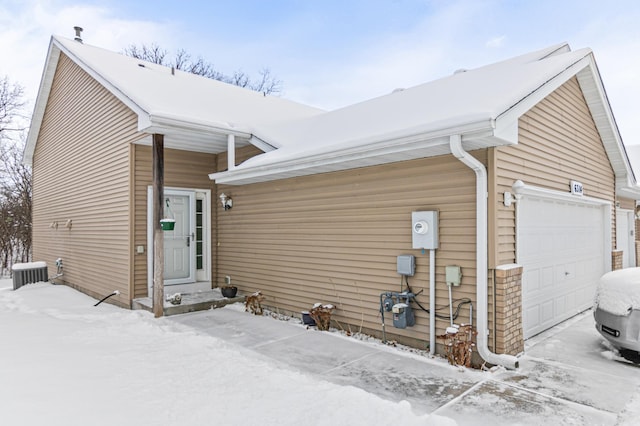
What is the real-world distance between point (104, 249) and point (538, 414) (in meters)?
7.81

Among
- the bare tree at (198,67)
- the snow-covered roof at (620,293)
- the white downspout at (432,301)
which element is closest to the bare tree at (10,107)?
the bare tree at (198,67)

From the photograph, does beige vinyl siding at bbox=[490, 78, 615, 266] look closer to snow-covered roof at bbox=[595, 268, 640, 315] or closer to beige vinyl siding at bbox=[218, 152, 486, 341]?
beige vinyl siding at bbox=[218, 152, 486, 341]

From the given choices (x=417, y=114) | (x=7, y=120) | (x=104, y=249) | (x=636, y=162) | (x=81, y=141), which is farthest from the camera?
(x=7, y=120)

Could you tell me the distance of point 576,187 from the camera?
235 inches

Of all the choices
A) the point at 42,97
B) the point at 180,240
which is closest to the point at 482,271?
the point at 180,240

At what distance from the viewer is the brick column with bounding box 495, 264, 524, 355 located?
4109 mm

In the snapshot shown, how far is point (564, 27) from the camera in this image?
404 inches

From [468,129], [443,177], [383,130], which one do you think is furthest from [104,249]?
[468,129]

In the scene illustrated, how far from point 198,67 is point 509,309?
22163 mm

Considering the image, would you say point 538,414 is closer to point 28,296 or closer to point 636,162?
point 28,296

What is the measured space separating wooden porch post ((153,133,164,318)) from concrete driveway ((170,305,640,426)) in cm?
111

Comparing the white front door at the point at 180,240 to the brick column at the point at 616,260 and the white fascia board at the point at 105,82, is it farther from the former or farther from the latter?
the brick column at the point at 616,260

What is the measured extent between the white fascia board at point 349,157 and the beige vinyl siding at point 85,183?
2.24 m

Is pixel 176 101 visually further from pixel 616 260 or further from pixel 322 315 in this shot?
pixel 616 260
